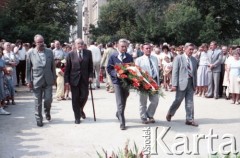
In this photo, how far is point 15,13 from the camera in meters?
34.8

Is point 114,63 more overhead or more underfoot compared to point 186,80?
more overhead

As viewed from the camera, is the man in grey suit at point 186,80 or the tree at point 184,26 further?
the tree at point 184,26

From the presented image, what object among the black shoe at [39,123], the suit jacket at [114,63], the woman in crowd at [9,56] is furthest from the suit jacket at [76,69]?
the woman in crowd at [9,56]

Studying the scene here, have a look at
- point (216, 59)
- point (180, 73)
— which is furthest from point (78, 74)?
point (216, 59)

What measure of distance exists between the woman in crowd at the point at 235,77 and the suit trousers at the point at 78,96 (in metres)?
5.83

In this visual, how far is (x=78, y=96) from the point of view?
1008 cm

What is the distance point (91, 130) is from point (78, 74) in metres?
1.47

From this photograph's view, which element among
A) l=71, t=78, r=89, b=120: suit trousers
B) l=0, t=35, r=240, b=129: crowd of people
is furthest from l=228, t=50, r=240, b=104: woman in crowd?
l=71, t=78, r=89, b=120: suit trousers

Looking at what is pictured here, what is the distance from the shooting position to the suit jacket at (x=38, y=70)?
9695mm

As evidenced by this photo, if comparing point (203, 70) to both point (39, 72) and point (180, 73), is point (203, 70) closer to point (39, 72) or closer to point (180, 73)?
point (180, 73)

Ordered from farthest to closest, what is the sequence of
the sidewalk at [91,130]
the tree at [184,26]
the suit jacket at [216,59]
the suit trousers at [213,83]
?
the tree at [184,26], the suit trousers at [213,83], the suit jacket at [216,59], the sidewalk at [91,130]

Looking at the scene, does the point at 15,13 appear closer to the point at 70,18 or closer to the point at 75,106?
the point at 70,18

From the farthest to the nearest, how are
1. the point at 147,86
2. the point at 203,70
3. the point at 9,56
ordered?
1. the point at 203,70
2. the point at 9,56
3. the point at 147,86

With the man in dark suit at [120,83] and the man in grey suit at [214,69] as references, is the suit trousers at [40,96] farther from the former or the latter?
the man in grey suit at [214,69]
